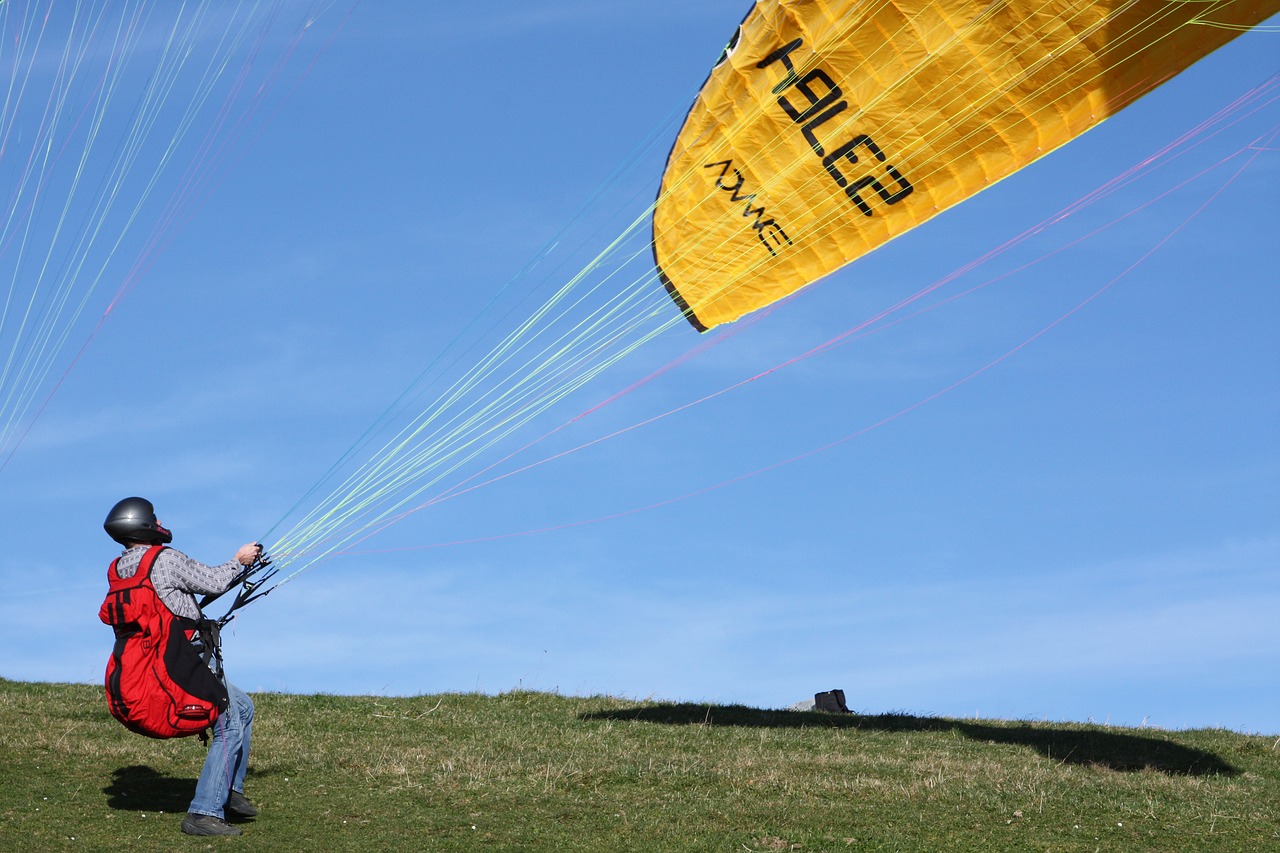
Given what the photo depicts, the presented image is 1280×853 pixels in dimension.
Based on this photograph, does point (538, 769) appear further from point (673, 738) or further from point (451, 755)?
point (673, 738)

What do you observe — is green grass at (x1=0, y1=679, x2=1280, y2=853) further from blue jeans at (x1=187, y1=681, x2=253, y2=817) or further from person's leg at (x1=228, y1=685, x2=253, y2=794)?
person's leg at (x1=228, y1=685, x2=253, y2=794)

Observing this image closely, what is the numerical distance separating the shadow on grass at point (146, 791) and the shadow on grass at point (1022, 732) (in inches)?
213

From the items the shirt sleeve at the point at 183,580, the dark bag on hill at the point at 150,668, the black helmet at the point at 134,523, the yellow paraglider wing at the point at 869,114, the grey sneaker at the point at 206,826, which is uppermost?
the yellow paraglider wing at the point at 869,114

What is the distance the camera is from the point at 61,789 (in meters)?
10.3

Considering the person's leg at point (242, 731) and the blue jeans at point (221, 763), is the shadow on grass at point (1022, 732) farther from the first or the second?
the blue jeans at point (221, 763)

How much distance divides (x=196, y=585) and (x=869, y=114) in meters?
7.02

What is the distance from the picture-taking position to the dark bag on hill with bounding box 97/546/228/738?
854 cm

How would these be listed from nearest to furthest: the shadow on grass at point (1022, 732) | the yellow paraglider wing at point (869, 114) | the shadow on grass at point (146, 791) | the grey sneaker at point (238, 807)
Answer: the grey sneaker at point (238, 807) < the shadow on grass at point (146, 791) < the yellow paraglider wing at point (869, 114) < the shadow on grass at point (1022, 732)

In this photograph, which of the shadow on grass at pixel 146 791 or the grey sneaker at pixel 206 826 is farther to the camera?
the shadow on grass at pixel 146 791

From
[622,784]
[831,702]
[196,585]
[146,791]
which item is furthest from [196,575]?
[831,702]

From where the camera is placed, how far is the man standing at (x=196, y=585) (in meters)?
8.78

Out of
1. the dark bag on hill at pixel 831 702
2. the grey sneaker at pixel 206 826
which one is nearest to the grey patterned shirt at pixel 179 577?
the grey sneaker at pixel 206 826

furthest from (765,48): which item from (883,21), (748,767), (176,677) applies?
(176,677)

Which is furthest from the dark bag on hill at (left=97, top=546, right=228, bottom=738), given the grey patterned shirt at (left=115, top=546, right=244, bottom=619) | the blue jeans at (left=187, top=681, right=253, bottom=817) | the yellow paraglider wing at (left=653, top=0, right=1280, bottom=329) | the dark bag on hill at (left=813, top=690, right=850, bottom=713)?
the dark bag on hill at (left=813, top=690, right=850, bottom=713)
